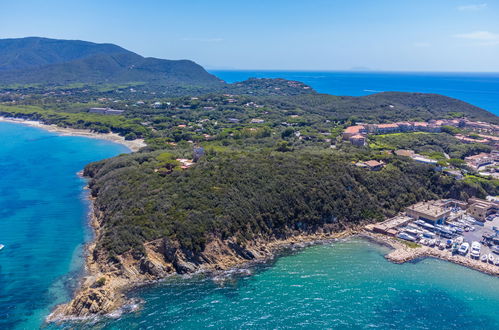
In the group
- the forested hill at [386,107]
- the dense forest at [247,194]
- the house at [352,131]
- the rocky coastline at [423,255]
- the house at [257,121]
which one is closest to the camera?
the rocky coastline at [423,255]

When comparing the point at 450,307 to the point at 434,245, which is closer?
the point at 450,307

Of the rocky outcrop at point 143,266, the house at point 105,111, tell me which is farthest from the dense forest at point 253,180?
the house at point 105,111

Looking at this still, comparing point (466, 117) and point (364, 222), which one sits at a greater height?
point (466, 117)

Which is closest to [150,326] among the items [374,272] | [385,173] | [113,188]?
[374,272]

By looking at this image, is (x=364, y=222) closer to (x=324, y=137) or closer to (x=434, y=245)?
(x=434, y=245)

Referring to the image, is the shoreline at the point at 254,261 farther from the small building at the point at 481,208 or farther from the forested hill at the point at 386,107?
the forested hill at the point at 386,107

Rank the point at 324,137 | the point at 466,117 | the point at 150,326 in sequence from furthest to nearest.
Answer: the point at 466,117, the point at 324,137, the point at 150,326
